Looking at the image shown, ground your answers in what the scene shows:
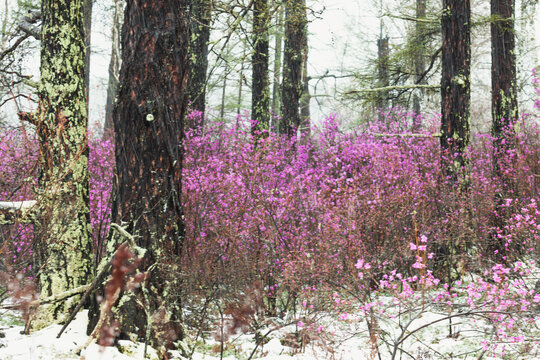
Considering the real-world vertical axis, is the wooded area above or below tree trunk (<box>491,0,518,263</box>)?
below

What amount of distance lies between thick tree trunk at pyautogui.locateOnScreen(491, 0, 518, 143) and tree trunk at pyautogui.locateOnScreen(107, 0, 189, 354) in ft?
20.5

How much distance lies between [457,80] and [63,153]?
5.16 m

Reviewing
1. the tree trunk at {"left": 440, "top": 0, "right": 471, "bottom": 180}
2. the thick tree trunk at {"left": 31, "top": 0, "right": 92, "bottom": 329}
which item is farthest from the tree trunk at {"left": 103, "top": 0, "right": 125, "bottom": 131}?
the tree trunk at {"left": 440, "top": 0, "right": 471, "bottom": 180}

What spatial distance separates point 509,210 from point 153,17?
584 centimetres

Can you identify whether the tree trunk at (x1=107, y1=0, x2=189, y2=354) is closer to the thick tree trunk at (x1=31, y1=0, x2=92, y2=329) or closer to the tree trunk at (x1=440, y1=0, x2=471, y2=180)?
the thick tree trunk at (x1=31, y1=0, x2=92, y2=329)

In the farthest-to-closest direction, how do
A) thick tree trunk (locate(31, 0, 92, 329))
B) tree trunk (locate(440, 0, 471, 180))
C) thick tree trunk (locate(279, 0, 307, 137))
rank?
thick tree trunk (locate(279, 0, 307, 137)), tree trunk (locate(440, 0, 471, 180)), thick tree trunk (locate(31, 0, 92, 329))

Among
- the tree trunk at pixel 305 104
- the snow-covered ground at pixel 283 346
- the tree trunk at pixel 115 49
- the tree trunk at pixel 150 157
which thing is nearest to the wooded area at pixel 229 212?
the tree trunk at pixel 150 157

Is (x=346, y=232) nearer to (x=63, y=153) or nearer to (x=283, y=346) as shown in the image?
(x=283, y=346)

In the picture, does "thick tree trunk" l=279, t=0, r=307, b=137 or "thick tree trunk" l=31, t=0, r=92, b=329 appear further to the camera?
"thick tree trunk" l=279, t=0, r=307, b=137

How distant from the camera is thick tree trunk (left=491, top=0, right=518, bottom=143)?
7.77m

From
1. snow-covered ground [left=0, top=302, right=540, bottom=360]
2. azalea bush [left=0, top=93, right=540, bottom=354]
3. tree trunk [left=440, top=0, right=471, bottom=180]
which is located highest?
tree trunk [left=440, top=0, right=471, bottom=180]

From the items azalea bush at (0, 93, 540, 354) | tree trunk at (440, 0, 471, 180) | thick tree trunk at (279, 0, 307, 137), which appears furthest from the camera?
thick tree trunk at (279, 0, 307, 137)

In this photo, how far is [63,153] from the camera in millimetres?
4008

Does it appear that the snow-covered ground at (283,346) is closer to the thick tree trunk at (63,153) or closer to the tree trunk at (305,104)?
the thick tree trunk at (63,153)
